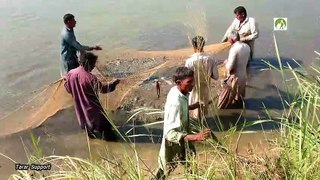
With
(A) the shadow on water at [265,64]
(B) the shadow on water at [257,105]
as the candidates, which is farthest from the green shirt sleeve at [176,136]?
(A) the shadow on water at [265,64]

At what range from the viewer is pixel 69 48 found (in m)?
7.14

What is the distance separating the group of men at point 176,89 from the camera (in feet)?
14.5

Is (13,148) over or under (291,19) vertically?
under

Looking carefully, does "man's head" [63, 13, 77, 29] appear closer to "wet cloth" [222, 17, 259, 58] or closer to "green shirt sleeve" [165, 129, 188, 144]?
"wet cloth" [222, 17, 259, 58]

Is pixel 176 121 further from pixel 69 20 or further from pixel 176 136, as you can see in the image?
pixel 69 20

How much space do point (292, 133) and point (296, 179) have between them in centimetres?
54

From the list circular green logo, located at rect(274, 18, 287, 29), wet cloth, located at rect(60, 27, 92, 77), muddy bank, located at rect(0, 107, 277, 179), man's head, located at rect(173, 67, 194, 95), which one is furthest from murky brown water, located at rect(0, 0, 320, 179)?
man's head, located at rect(173, 67, 194, 95)

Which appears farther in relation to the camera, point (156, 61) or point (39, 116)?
point (156, 61)

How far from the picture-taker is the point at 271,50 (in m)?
9.52

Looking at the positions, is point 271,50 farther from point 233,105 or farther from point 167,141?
point 167,141

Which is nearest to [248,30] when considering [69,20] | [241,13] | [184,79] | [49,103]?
[241,13]

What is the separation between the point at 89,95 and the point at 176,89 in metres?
1.85

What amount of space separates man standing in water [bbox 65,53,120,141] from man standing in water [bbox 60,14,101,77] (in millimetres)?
991

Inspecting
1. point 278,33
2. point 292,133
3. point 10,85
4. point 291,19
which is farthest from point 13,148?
point 291,19
